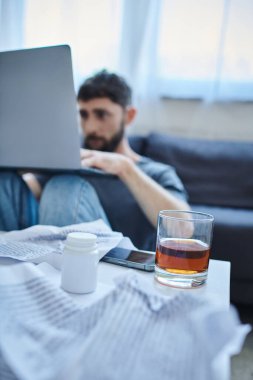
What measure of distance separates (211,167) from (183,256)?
121cm

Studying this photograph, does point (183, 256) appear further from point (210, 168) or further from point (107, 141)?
point (210, 168)

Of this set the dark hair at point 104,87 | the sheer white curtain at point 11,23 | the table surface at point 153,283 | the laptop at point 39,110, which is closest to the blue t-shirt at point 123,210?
the laptop at point 39,110

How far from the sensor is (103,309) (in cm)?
40

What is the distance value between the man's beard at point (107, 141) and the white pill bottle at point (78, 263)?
1021mm

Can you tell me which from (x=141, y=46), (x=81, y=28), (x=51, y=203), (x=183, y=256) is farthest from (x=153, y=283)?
(x=81, y=28)

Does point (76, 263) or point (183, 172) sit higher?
point (76, 263)

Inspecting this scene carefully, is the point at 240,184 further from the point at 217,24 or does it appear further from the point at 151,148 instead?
the point at 217,24

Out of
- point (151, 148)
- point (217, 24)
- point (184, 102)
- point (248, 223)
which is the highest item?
point (217, 24)

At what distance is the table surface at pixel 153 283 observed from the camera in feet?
1.71

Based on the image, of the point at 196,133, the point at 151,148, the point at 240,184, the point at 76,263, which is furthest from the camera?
the point at 196,133

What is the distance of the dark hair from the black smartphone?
924 mm

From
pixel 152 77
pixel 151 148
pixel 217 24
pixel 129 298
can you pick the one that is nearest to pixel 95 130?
pixel 151 148

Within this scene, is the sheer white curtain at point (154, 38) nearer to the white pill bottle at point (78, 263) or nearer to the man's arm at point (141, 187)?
the man's arm at point (141, 187)

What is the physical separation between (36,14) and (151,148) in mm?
1005
